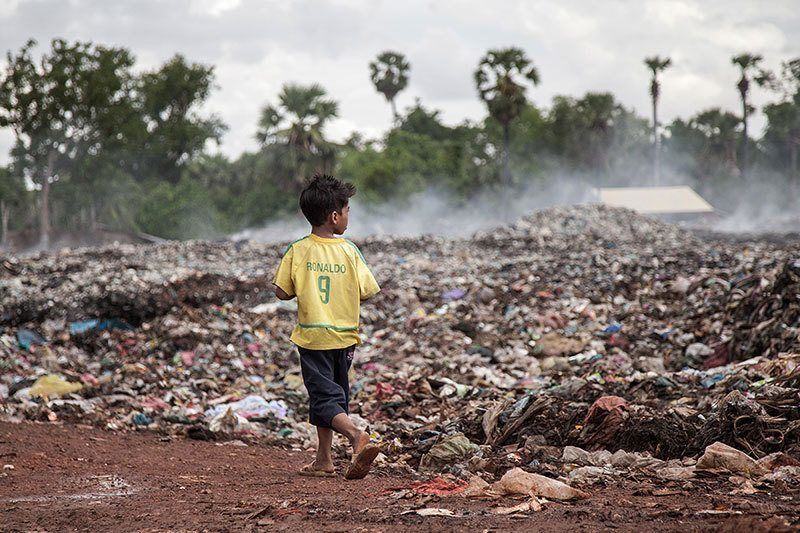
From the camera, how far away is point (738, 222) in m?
35.6

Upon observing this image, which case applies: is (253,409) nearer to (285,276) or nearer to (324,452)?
(324,452)

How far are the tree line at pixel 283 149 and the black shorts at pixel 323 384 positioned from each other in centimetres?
2735

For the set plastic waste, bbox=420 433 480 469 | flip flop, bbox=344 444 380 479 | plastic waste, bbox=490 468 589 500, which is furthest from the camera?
plastic waste, bbox=420 433 480 469

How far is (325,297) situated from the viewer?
3.65 m

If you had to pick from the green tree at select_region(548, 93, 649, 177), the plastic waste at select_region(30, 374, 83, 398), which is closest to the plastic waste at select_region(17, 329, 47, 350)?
the plastic waste at select_region(30, 374, 83, 398)

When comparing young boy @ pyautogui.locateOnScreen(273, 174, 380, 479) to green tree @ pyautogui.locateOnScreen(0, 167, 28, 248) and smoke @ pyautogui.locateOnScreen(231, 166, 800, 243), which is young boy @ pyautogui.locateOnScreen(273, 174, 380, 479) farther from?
green tree @ pyautogui.locateOnScreen(0, 167, 28, 248)

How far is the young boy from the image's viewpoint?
3623 millimetres

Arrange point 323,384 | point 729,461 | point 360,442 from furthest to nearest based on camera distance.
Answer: point 323,384 < point 360,442 < point 729,461

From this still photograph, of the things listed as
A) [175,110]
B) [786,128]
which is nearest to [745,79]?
[786,128]

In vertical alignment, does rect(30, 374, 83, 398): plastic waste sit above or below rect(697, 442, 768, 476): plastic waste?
below

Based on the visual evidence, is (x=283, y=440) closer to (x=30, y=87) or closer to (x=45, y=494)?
(x=45, y=494)

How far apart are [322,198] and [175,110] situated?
1583 inches

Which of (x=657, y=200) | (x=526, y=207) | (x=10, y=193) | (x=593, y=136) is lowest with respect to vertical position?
(x=526, y=207)

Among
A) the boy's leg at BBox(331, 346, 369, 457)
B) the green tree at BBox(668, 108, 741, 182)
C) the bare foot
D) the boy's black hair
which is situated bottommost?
the bare foot
